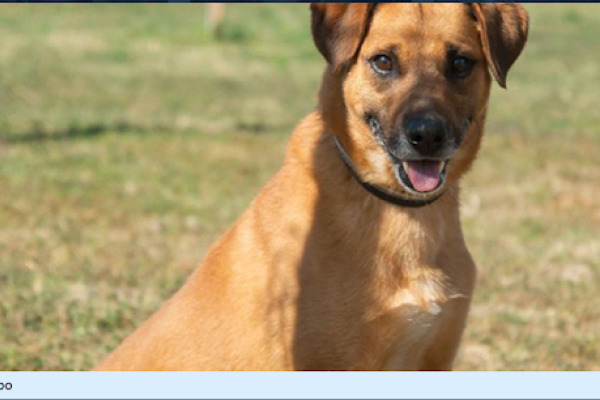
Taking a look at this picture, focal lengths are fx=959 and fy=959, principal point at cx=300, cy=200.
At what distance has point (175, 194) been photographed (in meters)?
8.40

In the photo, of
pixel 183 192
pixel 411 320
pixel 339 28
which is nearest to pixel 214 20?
pixel 183 192

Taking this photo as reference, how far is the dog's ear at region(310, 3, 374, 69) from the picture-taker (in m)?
3.80

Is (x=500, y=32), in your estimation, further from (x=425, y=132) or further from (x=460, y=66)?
(x=425, y=132)

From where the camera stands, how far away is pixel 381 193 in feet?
12.8

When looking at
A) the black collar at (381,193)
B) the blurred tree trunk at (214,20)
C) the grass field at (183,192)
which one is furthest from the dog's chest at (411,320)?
the blurred tree trunk at (214,20)

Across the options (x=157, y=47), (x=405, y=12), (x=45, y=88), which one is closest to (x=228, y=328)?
(x=405, y=12)

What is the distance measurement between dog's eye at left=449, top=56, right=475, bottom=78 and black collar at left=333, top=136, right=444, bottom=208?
495 millimetres

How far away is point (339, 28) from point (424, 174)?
68 cm

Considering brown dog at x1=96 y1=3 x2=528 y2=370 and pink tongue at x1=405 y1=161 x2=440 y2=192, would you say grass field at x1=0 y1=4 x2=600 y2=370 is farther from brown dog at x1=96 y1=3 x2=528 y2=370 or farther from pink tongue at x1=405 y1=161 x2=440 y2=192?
pink tongue at x1=405 y1=161 x2=440 y2=192

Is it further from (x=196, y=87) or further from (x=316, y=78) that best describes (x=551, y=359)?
(x=316, y=78)

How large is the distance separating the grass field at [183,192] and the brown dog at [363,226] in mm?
1452

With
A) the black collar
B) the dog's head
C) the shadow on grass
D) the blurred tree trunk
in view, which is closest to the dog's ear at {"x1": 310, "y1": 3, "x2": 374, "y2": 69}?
the dog's head

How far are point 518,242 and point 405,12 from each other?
13.0 feet

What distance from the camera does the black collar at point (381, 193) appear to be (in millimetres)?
3869
